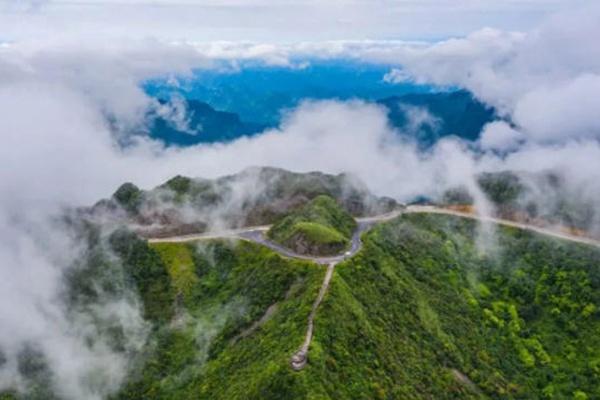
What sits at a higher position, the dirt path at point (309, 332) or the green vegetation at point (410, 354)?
the dirt path at point (309, 332)

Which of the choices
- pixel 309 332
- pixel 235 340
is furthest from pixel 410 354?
pixel 235 340

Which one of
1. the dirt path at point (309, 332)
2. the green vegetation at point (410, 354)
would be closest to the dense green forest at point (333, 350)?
the green vegetation at point (410, 354)

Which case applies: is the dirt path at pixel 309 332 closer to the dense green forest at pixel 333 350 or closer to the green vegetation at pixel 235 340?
the green vegetation at pixel 235 340

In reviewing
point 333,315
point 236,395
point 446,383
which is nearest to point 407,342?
point 446,383

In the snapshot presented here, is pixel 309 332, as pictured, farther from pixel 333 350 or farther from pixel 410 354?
pixel 410 354

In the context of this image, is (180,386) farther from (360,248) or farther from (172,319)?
(360,248)

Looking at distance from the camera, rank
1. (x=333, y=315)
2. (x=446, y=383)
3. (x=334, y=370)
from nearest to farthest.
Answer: (x=334, y=370) → (x=333, y=315) → (x=446, y=383)

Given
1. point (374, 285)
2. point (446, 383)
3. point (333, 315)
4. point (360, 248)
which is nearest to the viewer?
point (333, 315)

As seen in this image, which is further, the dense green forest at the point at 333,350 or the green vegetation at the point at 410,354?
the green vegetation at the point at 410,354

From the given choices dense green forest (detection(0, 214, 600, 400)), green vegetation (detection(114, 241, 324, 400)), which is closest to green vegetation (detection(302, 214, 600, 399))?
dense green forest (detection(0, 214, 600, 400))

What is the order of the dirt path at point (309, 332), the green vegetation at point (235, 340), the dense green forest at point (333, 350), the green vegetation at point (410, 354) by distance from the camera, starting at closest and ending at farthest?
the dirt path at point (309, 332), the dense green forest at point (333, 350), the green vegetation at point (410, 354), the green vegetation at point (235, 340)

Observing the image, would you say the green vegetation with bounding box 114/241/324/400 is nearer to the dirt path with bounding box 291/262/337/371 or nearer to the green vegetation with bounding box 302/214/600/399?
the dirt path with bounding box 291/262/337/371
